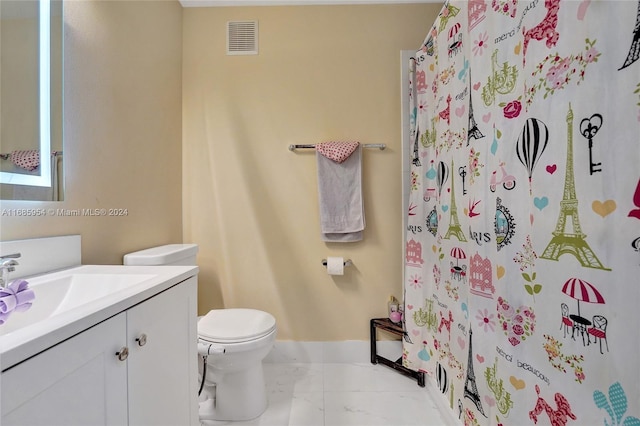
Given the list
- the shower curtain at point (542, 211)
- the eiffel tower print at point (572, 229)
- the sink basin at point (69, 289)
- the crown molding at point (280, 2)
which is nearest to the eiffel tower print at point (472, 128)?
the shower curtain at point (542, 211)

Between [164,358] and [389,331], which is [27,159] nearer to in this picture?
[164,358]

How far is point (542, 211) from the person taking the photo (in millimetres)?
636

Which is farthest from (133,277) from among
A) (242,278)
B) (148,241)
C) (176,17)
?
(176,17)

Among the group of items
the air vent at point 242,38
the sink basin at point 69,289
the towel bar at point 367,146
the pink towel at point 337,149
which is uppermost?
the air vent at point 242,38

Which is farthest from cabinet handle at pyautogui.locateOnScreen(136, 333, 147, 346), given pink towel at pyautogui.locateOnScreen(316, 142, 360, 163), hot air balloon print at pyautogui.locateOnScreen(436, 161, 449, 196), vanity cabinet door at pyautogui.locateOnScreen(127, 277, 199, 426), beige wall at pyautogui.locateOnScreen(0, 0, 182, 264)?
pink towel at pyautogui.locateOnScreen(316, 142, 360, 163)

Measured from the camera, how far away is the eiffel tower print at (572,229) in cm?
54

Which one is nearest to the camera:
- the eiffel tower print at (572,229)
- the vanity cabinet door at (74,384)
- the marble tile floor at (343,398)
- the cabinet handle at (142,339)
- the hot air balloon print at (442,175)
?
the vanity cabinet door at (74,384)

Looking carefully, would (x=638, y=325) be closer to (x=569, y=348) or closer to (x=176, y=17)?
(x=569, y=348)

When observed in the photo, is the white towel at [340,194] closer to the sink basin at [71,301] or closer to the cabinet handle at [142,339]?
the sink basin at [71,301]

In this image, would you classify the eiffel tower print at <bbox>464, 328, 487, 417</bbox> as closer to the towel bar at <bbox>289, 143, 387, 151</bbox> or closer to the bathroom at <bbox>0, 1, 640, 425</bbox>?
the bathroom at <bbox>0, 1, 640, 425</bbox>

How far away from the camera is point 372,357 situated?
5.78 feet

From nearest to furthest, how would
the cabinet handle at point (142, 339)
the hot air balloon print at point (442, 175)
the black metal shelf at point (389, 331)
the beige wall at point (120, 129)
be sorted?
the cabinet handle at point (142, 339)
the beige wall at point (120, 129)
the hot air balloon print at point (442, 175)
the black metal shelf at point (389, 331)

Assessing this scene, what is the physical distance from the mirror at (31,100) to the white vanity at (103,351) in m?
0.31

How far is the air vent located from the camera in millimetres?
1789
